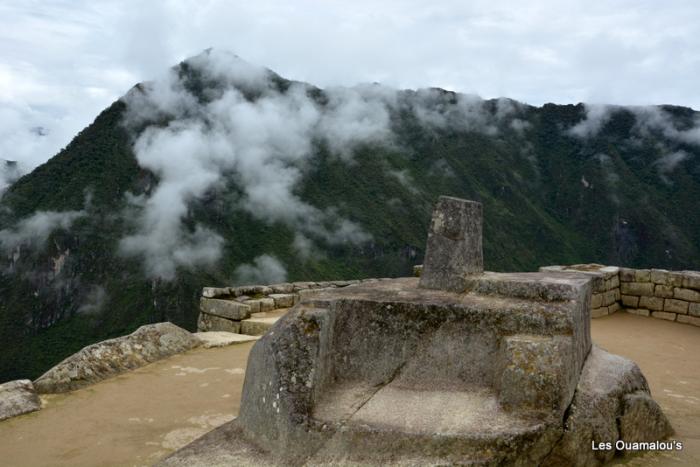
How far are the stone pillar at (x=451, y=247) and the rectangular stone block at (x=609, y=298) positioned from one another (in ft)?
21.4

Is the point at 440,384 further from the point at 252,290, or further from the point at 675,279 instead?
the point at 252,290

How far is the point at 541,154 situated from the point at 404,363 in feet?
→ 313

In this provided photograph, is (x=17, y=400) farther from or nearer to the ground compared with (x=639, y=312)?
farther from the ground

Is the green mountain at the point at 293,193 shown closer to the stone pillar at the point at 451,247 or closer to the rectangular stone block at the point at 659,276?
the rectangular stone block at the point at 659,276

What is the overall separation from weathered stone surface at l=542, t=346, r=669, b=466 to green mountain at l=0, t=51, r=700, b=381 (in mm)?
53295

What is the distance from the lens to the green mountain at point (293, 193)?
6512cm

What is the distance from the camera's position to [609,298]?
10.7 m

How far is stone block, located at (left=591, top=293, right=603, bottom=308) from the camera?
10273 mm

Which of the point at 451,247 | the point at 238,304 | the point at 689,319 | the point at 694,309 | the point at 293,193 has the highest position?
the point at 293,193

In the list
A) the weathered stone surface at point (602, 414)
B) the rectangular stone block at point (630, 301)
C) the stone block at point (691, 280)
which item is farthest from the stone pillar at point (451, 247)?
the rectangular stone block at point (630, 301)

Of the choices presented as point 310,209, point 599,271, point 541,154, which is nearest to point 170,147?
point 310,209

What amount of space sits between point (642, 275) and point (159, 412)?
8983mm

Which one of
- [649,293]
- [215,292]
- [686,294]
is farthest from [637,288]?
[215,292]

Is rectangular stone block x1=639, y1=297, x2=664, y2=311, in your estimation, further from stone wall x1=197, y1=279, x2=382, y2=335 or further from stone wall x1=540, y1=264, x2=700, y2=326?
stone wall x1=197, y1=279, x2=382, y2=335
